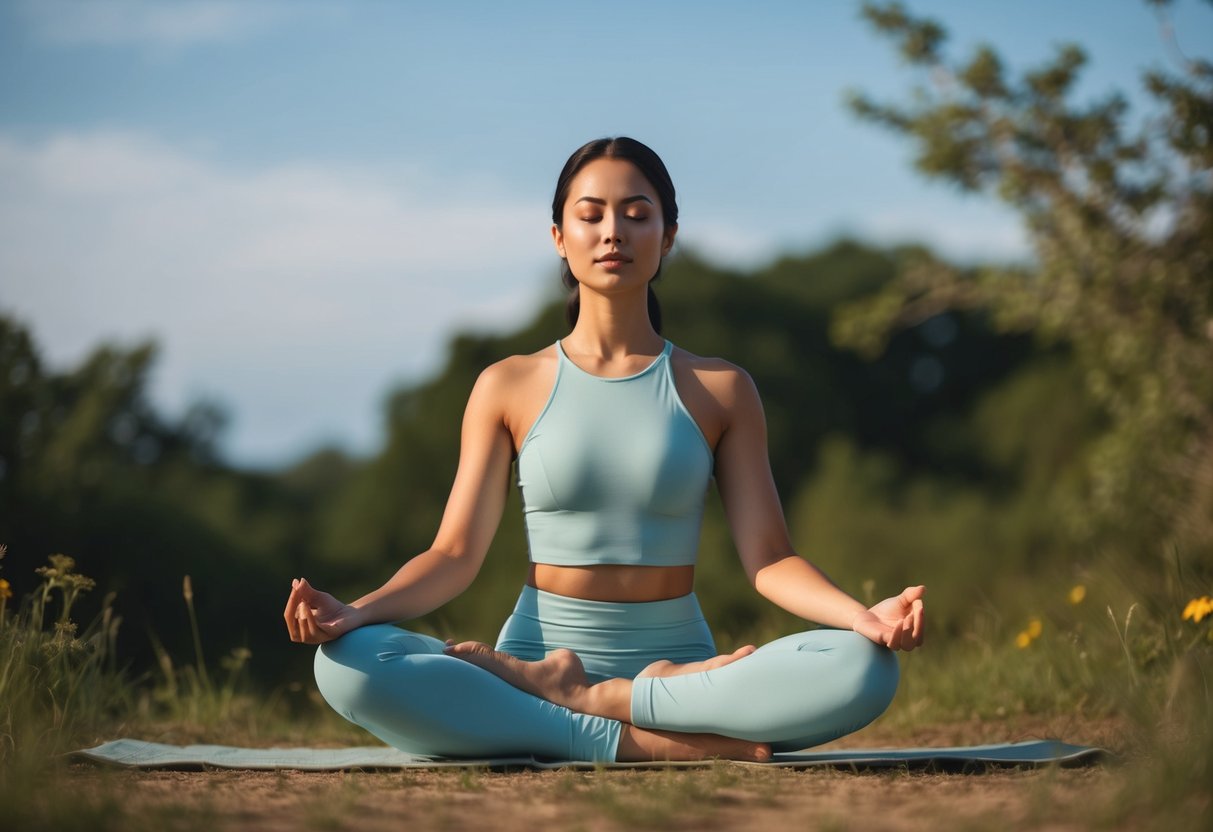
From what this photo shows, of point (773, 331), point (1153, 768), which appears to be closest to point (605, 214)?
point (1153, 768)

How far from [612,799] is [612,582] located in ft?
3.79

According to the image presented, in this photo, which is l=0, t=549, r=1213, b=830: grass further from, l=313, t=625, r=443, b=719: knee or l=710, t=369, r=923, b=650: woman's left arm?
l=710, t=369, r=923, b=650: woman's left arm

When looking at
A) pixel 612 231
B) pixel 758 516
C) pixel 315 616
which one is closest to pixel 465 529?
pixel 315 616

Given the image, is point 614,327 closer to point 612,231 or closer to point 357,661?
point 612,231

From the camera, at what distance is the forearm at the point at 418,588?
374cm

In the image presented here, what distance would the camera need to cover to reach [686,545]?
13.1 ft

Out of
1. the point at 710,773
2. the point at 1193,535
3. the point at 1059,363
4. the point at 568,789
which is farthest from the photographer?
the point at 1059,363

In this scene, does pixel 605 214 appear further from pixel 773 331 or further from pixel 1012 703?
pixel 773 331

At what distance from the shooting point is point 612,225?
4020 millimetres

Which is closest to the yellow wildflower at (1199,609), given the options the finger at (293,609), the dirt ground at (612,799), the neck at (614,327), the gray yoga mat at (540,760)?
the gray yoga mat at (540,760)

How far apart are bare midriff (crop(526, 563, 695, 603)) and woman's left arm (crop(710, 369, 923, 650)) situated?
26 cm

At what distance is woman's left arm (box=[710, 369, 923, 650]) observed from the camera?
3.79 meters

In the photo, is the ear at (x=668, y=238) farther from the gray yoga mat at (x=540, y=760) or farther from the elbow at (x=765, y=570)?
the gray yoga mat at (x=540, y=760)

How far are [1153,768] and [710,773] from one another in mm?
1049
